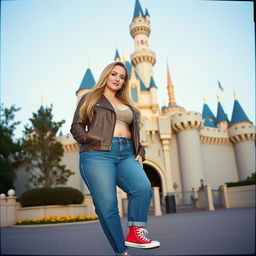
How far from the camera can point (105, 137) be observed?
220cm

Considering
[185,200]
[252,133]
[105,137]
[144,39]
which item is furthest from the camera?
[144,39]

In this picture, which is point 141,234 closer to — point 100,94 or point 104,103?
point 104,103

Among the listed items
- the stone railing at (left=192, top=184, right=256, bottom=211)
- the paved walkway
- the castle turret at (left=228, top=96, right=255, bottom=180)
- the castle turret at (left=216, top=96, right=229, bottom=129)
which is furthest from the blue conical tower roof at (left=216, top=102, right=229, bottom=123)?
the paved walkway

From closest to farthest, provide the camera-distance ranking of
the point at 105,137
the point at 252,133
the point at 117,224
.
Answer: the point at 117,224 → the point at 105,137 → the point at 252,133

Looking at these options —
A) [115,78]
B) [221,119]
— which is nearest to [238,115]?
[221,119]

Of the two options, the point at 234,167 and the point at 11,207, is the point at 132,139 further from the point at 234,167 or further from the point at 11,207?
the point at 234,167

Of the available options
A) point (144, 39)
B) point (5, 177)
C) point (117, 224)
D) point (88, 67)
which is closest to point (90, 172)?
point (117, 224)

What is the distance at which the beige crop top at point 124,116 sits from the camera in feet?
7.82

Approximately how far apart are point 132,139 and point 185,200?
19112mm

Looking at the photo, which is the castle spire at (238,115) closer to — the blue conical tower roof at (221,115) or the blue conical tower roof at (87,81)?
the blue conical tower roof at (221,115)

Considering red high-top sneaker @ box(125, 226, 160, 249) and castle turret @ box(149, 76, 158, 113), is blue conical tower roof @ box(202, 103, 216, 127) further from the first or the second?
red high-top sneaker @ box(125, 226, 160, 249)

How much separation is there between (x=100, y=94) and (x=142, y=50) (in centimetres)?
2730

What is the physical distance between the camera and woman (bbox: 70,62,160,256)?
2.03 m

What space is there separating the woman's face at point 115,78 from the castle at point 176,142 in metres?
19.5
